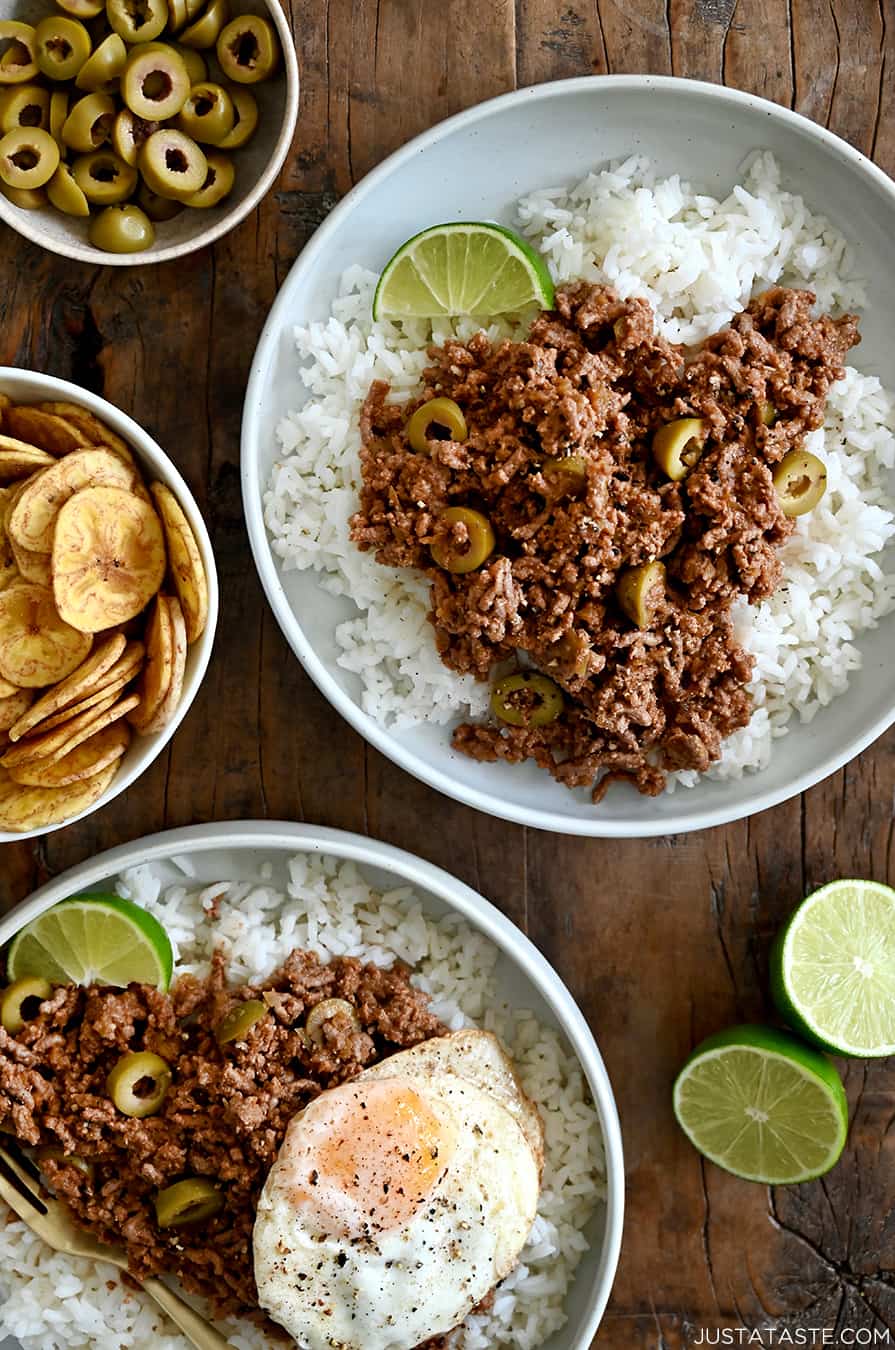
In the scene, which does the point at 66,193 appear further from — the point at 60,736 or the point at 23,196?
the point at 60,736

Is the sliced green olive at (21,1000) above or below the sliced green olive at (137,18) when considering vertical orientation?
below

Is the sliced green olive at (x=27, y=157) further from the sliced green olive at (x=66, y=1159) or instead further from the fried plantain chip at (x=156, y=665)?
the sliced green olive at (x=66, y=1159)

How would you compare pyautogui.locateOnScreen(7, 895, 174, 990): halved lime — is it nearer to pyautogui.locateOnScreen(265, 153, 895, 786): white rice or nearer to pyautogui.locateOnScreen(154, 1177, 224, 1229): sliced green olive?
pyautogui.locateOnScreen(154, 1177, 224, 1229): sliced green olive

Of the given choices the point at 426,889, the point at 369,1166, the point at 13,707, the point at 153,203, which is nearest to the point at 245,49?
the point at 153,203

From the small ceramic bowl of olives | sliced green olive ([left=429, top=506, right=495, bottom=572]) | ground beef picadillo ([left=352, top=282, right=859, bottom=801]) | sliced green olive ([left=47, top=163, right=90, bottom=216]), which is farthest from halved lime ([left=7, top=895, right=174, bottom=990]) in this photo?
sliced green olive ([left=47, top=163, right=90, bottom=216])

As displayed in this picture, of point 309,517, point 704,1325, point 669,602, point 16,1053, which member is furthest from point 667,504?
point 704,1325

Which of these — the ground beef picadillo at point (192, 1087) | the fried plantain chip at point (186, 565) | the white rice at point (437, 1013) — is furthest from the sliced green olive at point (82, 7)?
the ground beef picadillo at point (192, 1087)

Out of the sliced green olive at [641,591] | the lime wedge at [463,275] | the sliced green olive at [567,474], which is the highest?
the lime wedge at [463,275]
